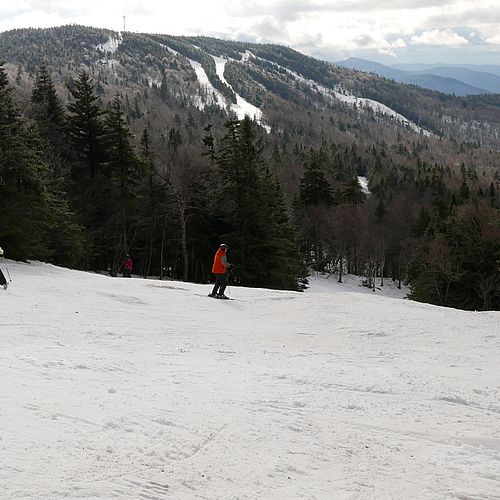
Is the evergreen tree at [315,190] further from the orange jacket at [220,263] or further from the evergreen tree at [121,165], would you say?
the orange jacket at [220,263]

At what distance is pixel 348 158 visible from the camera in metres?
164

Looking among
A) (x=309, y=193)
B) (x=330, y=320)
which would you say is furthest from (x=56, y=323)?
(x=309, y=193)

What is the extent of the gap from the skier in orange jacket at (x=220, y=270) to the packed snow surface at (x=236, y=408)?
364 centimetres

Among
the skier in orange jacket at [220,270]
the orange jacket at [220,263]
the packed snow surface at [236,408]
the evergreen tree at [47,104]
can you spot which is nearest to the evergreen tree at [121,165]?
the evergreen tree at [47,104]

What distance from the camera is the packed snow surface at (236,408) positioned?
4.55 metres

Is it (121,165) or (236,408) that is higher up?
(121,165)

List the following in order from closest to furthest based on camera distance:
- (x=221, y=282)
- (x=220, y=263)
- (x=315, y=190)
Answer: (x=220, y=263) < (x=221, y=282) < (x=315, y=190)

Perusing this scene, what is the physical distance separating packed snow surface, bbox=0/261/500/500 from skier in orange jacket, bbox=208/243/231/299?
3643 millimetres

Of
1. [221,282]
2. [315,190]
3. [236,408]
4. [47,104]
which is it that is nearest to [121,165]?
[47,104]

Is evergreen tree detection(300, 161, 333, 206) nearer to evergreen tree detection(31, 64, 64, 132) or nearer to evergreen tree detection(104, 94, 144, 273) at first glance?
evergreen tree detection(104, 94, 144, 273)

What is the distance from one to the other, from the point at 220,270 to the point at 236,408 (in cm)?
1058

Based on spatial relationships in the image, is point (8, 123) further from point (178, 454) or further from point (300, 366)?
point (178, 454)

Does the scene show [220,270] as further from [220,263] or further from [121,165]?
[121,165]

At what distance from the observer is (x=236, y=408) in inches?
252
